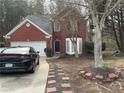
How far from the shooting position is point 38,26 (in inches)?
1406

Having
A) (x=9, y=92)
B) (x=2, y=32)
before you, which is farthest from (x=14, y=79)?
(x=2, y=32)

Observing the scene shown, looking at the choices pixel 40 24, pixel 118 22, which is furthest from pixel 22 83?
pixel 40 24

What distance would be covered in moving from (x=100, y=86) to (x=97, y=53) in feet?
9.19

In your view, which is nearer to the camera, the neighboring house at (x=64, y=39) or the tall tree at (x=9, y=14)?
the neighboring house at (x=64, y=39)

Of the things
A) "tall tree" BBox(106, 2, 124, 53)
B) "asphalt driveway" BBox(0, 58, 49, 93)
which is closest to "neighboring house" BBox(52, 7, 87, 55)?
"tall tree" BBox(106, 2, 124, 53)

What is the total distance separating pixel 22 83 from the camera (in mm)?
12305

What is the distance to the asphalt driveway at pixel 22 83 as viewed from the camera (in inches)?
428

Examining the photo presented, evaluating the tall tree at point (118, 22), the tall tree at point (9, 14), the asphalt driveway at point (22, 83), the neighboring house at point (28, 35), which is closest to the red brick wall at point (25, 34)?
the neighboring house at point (28, 35)

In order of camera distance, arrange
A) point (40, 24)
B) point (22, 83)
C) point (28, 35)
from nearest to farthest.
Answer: point (22, 83) → point (28, 35) → point (40, 24)

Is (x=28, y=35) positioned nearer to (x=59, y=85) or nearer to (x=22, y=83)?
(x=22, y=83)

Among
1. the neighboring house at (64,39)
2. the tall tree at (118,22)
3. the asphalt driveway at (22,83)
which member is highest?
the tall tree at (118,22)

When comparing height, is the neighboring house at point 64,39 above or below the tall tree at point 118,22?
below

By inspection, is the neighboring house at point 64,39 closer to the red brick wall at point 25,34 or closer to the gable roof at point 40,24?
the gable roof at point 40,24

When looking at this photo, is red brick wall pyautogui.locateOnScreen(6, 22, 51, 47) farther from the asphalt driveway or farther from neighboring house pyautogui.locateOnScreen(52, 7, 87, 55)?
the asphalt driveway
